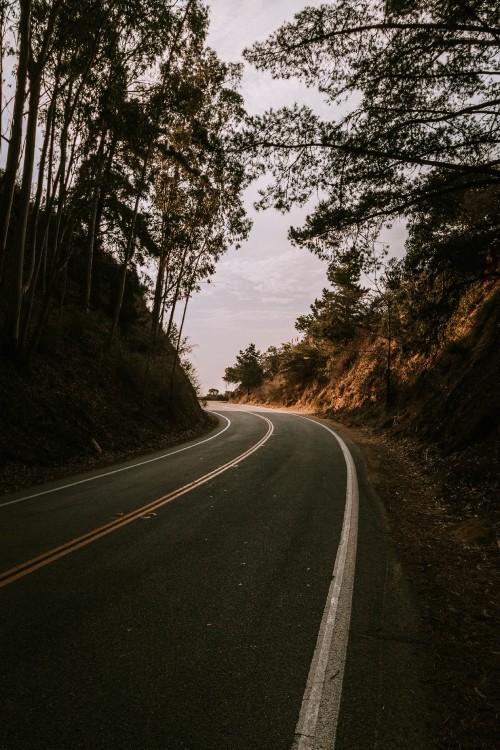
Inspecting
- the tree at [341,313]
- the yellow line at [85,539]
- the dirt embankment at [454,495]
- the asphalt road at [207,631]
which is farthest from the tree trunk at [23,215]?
the tree at [341,313]

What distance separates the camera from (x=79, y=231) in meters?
20.3

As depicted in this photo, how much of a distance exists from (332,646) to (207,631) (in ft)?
3.59

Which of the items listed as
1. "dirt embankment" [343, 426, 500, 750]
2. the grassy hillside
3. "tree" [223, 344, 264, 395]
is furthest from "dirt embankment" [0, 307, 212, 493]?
"tree" [223, 344, 264, 395]

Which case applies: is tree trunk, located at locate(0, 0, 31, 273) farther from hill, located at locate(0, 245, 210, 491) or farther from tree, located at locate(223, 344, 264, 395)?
tree, located at locate(223, 344, 264, 395)

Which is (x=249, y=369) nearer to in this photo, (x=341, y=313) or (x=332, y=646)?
(x=341, y=313)

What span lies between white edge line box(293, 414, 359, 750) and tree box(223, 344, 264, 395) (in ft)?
157

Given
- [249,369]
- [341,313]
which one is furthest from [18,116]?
[249,369]

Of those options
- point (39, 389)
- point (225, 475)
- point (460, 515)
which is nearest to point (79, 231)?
point (39, 389)

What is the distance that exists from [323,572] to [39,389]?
456 inches

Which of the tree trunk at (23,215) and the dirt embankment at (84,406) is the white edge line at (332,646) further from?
the tree trunk at (23,215)

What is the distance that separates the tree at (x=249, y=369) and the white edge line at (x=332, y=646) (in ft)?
157

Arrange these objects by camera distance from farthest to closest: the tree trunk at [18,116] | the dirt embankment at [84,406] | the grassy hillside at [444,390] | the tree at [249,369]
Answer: the tree at [249,369]
the dirt embankment at [84,406]
the tree trunk at [18,116]
the grassy hillside at [444,390]

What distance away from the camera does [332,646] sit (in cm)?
335

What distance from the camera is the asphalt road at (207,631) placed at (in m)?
2.54
